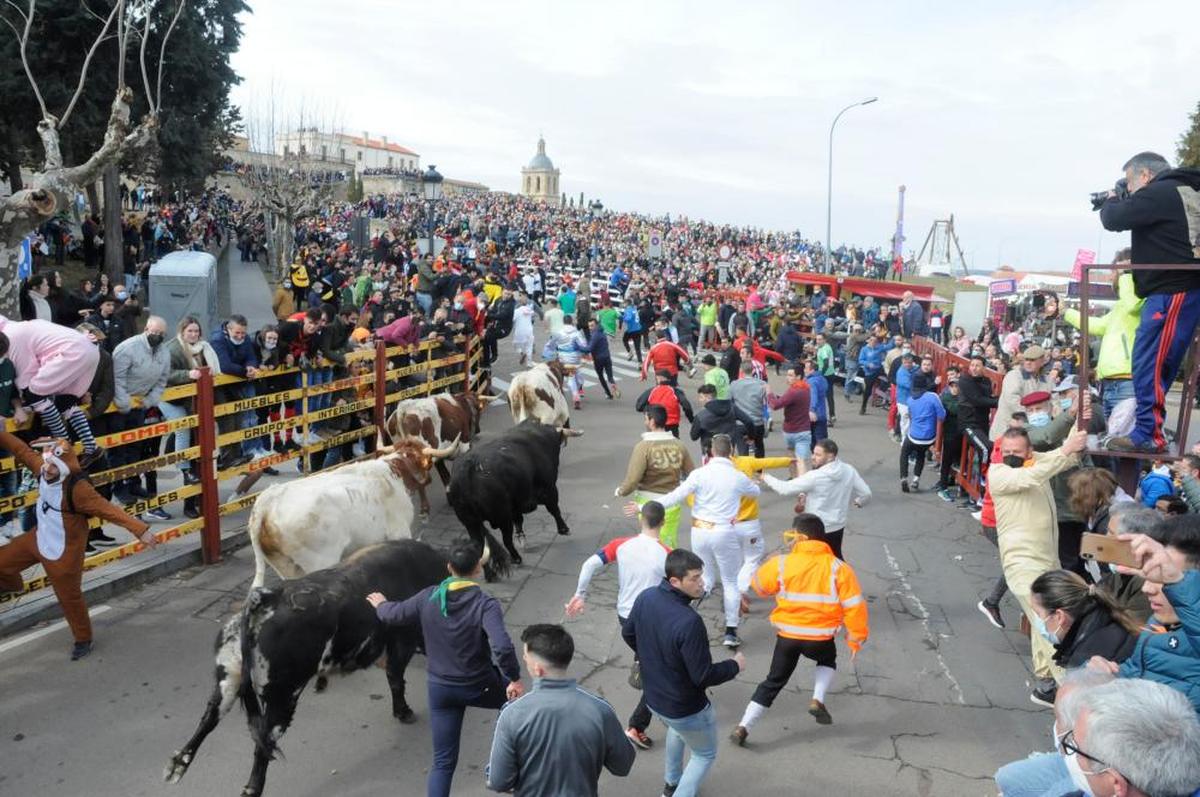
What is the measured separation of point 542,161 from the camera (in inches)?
5945

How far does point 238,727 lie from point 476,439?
7533mm

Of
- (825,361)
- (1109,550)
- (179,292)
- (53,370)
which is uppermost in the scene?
(179,292)

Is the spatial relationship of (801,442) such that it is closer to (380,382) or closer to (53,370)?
(380,382)

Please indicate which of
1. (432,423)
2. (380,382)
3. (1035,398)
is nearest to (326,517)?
(432,423)

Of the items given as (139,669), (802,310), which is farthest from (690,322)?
(139,669)

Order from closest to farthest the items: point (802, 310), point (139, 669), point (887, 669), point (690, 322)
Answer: point (139, 669)
point (887, 669)
point (690, 322)
point (802, 310)

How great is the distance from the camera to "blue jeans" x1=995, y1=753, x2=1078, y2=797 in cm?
289

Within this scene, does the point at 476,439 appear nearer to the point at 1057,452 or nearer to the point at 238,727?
the point at 238,727

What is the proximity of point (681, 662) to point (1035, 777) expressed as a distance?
179 cm

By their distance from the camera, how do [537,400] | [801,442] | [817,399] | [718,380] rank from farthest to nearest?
[817,399], [537,400], [801,442], [718,380]

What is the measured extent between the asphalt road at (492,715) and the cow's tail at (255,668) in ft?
1.25

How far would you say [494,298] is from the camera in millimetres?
19859

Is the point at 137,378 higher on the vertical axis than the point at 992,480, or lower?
higher

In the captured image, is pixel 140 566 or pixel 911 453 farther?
pixel 911 453
